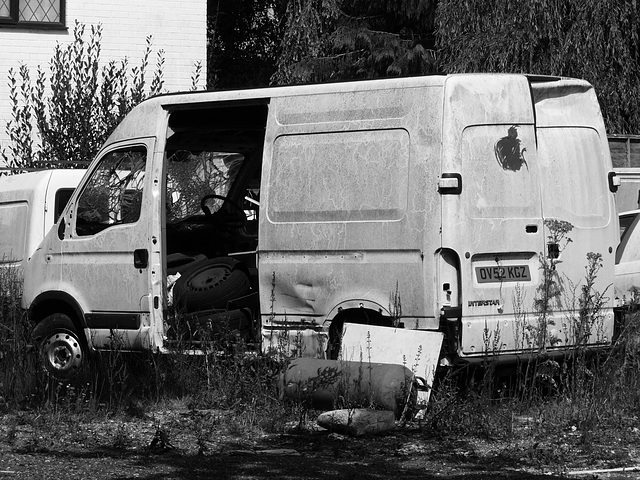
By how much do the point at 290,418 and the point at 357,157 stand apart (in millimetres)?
1975

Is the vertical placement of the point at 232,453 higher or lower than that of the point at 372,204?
lower

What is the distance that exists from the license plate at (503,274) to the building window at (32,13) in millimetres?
12672

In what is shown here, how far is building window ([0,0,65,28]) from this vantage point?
18455 millimetres

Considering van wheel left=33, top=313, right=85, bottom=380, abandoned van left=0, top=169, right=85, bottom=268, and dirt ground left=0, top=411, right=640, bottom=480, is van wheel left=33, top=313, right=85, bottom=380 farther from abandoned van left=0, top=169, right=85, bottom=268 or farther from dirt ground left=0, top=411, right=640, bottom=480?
dirt ground left=0, top=411, right=640, bottom=480

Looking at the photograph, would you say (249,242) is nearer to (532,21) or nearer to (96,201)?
(96,201)

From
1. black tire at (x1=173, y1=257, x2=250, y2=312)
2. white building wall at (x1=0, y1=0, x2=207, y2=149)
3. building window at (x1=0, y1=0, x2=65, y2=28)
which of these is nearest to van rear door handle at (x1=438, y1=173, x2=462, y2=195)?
black tire at (x1=173, y1=257, x2=250, y2=312)

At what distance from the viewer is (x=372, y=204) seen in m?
8.09

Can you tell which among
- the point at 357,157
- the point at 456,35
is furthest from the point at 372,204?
the point at 456,35

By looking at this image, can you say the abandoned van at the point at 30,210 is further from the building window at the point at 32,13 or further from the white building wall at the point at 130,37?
the building window at the point at 32,13

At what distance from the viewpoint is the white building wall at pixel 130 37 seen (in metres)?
18.5

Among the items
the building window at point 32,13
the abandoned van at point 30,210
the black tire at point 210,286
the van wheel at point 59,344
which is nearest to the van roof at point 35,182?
the abandoned van at point 30,210

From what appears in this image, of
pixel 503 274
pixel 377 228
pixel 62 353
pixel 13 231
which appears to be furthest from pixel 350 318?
pixel 13 231

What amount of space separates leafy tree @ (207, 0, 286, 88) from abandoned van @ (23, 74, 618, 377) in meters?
23.3

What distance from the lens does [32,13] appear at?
18688 mm
